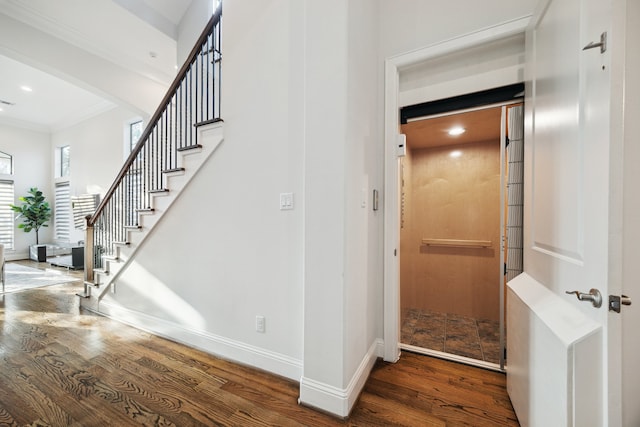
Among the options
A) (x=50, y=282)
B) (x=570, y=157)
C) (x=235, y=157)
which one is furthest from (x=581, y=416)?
(x=50, y=282)

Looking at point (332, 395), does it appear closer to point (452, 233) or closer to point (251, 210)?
point (251, 210)

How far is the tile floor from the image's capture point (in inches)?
87.4

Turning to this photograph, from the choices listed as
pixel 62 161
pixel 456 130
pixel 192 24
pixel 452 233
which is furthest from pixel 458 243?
pixel 62 161

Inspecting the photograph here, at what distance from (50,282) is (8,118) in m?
5.28

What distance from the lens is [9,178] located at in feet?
21.4

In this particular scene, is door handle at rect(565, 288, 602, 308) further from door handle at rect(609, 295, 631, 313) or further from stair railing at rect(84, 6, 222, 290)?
stair railing at rect(84, 6, 222, 290)

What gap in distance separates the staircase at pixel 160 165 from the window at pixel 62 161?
5675mm

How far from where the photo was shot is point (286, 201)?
182cm

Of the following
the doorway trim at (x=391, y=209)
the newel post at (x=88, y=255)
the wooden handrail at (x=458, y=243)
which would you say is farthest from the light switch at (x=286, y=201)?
the newel post at (x=88, y=255)

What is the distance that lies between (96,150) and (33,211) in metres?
2.53

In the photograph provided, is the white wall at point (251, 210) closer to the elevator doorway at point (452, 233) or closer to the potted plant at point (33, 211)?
the elevator doorway at point (452, 233)

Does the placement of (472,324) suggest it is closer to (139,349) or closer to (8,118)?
(139,349)

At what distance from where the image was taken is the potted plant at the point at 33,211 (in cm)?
650

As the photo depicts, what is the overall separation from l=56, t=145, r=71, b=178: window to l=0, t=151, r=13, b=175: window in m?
0.85
